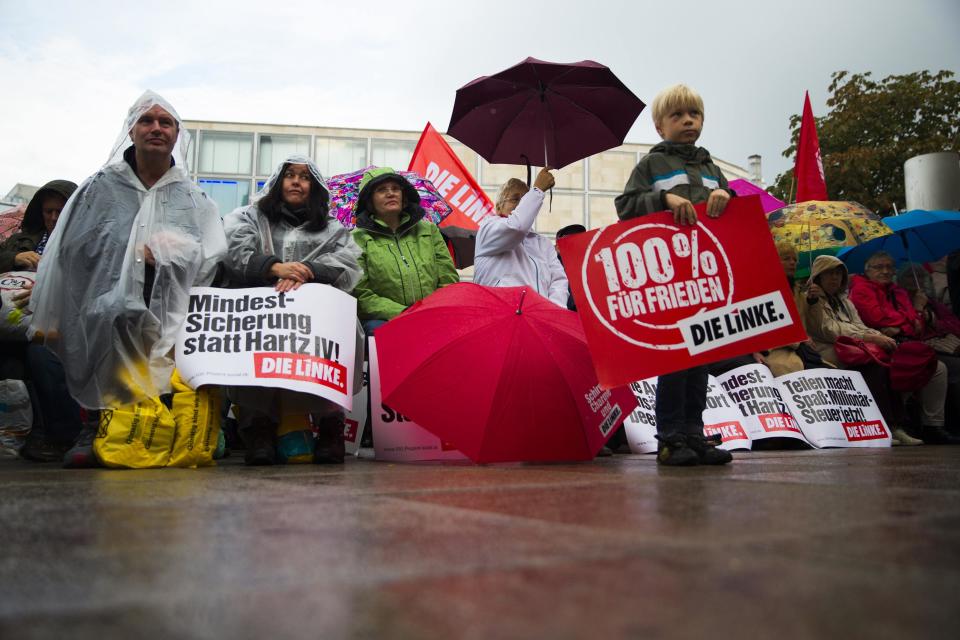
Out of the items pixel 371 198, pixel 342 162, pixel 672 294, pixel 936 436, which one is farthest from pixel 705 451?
pixel 342 162

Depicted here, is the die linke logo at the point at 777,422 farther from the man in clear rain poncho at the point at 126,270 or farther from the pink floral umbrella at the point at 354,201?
the man in clear rain poncho at the point at 126,270

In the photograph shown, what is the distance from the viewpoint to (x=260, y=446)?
4.32 meters

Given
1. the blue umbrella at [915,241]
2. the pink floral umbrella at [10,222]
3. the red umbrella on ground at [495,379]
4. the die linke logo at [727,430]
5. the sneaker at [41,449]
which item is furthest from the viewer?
the blue umbrella at [915,241]

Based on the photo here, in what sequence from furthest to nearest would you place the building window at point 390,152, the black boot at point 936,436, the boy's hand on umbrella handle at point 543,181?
the building window at point 390,152 < the black boot at point 936,436 < the boy's hand on umbrella handle at point 543,181

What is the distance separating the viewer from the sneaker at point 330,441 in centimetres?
448

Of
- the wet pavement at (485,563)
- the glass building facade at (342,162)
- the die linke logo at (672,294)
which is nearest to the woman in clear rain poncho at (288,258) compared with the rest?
the die linke logo at (672,294)

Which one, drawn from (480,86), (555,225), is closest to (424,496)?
(480,86)

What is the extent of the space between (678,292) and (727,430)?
7.51ft

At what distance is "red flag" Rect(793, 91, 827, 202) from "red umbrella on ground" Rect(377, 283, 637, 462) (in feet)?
23.6

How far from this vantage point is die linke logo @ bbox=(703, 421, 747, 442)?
19.4 feet

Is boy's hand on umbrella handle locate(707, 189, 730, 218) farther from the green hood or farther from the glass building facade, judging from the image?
the glass building facade

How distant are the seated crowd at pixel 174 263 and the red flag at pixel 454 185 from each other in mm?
3056

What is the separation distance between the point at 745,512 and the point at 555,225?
32.9 meters

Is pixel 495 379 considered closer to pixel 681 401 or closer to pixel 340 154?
pixel 681 401
